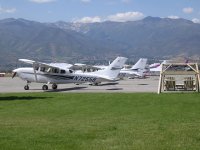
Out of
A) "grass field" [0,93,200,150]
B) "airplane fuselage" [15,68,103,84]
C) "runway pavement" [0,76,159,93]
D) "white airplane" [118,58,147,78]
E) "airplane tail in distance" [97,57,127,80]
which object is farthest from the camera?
"white airplane" [118,58,147,78]

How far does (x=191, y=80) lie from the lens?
→ 106 ft

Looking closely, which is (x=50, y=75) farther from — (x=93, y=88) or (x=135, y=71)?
(x=135, y=71)

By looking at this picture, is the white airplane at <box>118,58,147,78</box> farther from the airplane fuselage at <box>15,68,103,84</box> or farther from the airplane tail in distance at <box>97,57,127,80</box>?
the airplane fuselage at <box>15,68,103,84</box>

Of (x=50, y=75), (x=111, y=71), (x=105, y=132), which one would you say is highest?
(x=111, y=71)

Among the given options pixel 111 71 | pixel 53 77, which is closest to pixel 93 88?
pixel 111 71

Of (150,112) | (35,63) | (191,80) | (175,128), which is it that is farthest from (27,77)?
(175,128)

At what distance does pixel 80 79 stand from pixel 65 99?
625 inches

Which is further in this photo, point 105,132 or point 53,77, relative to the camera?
point 53,77

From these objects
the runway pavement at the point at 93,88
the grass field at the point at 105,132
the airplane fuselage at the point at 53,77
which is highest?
the airplane fuselage at the point at 53,77

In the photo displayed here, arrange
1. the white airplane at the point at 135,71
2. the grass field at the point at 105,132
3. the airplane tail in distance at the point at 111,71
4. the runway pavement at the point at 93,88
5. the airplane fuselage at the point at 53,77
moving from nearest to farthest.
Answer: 1. the grass field at the point at 105,132
2. the runway pavement at the point at 93,88
3. the airplane fuselage at the point at 53,77
4. the airplane tail in distance at the point at 111,71
5. the white airplane at the point at 135,71

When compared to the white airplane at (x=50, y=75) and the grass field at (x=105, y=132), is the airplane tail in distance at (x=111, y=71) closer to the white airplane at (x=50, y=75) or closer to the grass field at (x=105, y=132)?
the white airplane at (x=50, y=75)

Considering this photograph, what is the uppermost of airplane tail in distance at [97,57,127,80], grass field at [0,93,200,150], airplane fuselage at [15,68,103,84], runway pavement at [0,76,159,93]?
airplane tail in distance at [97,57,127,80]

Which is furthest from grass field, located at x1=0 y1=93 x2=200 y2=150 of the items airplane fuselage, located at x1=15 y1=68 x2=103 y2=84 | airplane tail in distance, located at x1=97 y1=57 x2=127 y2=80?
airplane tail in distance, located at x1=97 y1=57 x2=127 y2=80

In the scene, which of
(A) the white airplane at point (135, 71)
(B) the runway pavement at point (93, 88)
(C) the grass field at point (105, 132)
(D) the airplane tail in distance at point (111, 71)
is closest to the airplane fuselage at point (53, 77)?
(B) the runway pavement at point (93, 88)
